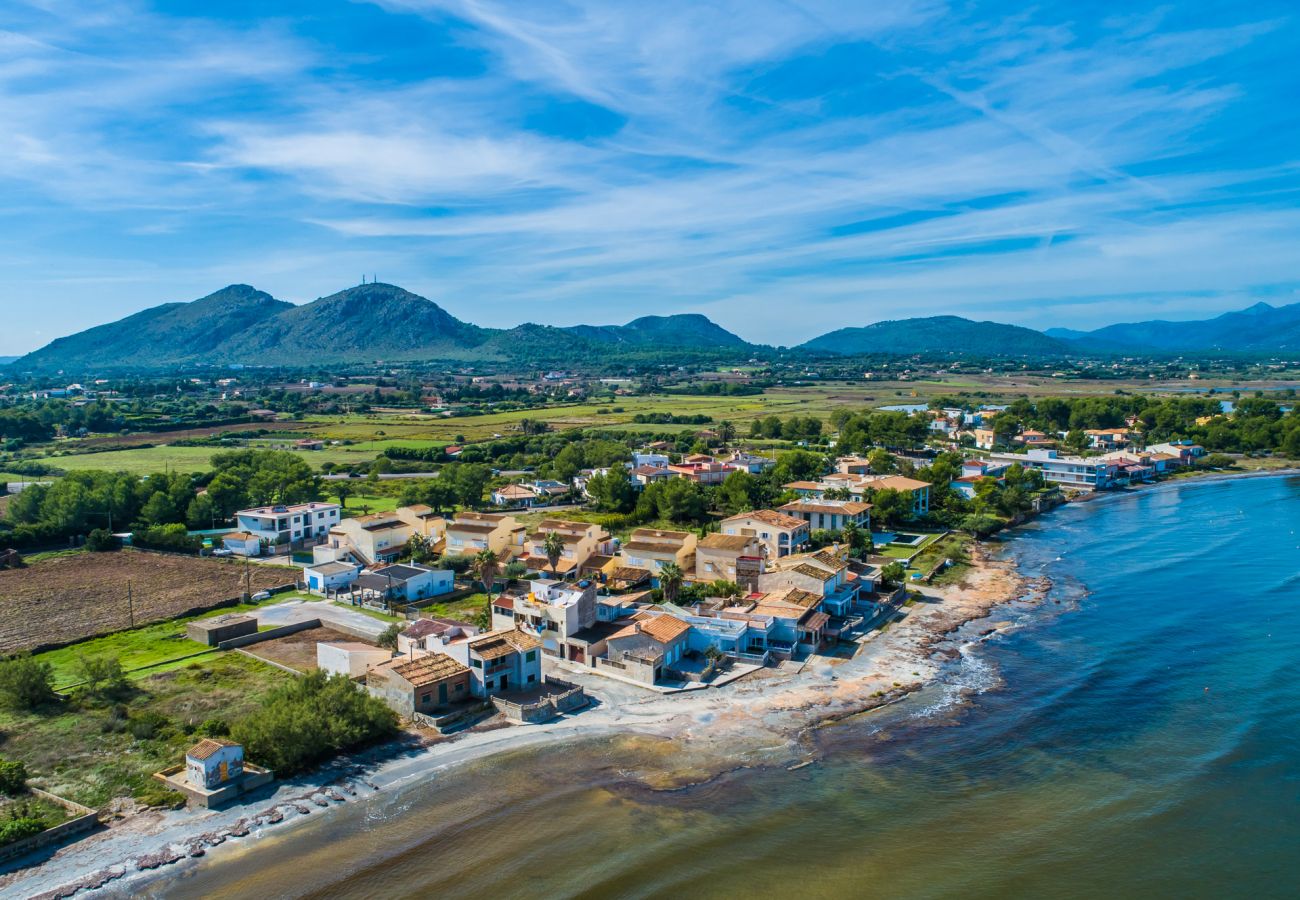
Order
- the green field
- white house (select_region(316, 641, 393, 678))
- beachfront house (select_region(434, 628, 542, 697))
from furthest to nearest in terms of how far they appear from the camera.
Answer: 1. the green field
2. white house (select_region(316, 641, 393, 678))
3. beachfront house (select_region(434, 628, 542, 697))

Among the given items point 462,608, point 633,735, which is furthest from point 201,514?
point 633,735

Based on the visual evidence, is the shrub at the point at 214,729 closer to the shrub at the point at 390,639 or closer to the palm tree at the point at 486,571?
the shrub at the point at 390,639

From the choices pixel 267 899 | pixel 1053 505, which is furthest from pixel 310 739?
pixel 1053 505

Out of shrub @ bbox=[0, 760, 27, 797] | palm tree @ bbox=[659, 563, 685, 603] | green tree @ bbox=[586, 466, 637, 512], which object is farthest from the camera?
green tree @ bbox=[586, 466, 637, 512]

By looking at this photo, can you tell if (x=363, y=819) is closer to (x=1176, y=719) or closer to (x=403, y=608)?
(x=403, y=608)

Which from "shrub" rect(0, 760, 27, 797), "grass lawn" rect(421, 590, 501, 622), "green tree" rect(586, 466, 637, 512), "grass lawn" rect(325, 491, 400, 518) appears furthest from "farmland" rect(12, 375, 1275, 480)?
"shrub" rect(0, 760, 27, 797)

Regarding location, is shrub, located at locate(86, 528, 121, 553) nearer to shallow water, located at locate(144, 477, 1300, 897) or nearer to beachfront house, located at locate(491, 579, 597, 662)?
beachfront house, located at locate(491, 579, 597, 662)

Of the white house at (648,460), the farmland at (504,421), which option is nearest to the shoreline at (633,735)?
the white house at (648,460)
